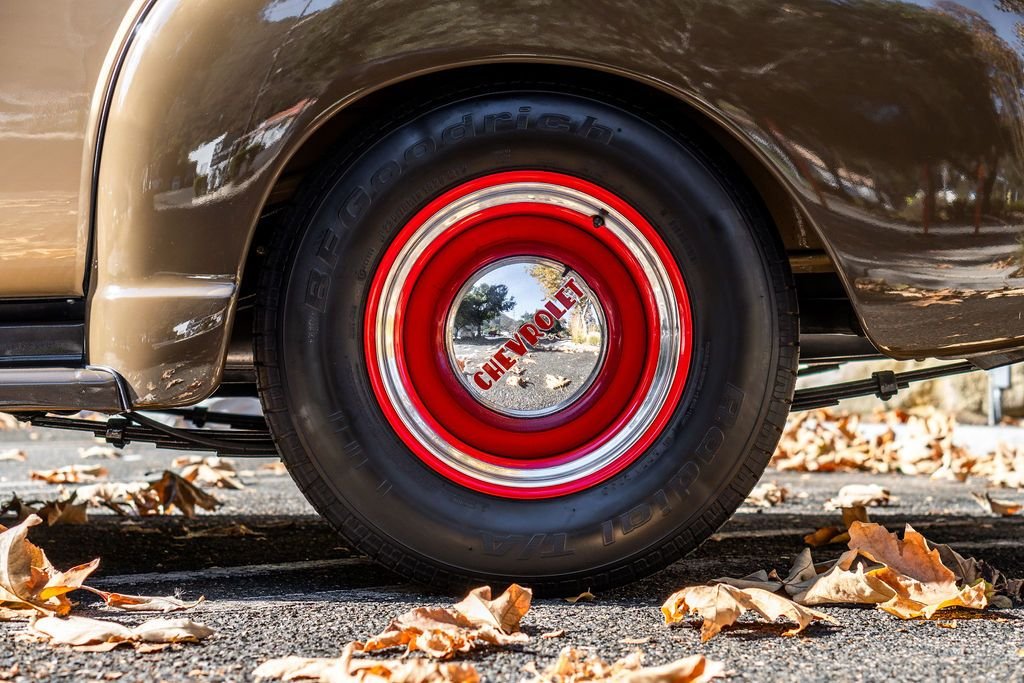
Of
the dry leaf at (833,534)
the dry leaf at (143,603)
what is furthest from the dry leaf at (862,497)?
the dry leaf at (143,603)

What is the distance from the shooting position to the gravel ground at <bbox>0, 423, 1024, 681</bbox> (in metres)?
1.31

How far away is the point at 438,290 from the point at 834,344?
3.12 feet

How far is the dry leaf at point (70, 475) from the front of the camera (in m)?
3.54

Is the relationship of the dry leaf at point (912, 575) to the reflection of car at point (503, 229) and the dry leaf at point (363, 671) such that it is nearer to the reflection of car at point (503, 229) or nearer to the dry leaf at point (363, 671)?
the reflection of car at point (503, 229)

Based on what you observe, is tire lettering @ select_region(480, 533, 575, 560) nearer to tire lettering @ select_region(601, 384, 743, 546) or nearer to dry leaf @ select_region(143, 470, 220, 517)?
tire lettering @ select_region(601, 384, 743, 546)

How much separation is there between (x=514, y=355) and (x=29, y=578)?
0.88m

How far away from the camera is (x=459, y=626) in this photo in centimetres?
142

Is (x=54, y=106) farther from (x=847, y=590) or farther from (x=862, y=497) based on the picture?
(x=862, y=497)

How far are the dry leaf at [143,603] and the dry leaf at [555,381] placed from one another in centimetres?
69

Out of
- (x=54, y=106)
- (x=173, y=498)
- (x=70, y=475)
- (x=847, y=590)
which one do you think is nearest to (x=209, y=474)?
(x=70, y=475)

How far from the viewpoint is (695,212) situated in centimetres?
168

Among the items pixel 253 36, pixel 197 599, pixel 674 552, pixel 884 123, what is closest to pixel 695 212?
pixel 884 123

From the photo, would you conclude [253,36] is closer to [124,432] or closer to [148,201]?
[148,201]

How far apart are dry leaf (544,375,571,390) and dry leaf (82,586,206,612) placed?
0.69 metres
